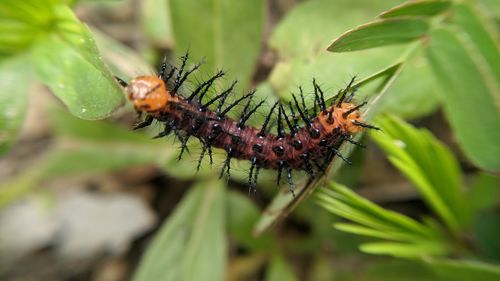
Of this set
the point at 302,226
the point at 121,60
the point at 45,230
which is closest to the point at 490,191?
the point at 302,226

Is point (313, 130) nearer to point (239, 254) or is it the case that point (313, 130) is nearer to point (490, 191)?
point (490, 191)

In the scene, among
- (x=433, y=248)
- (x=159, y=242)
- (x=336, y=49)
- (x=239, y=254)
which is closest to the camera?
(x=336, y=49)

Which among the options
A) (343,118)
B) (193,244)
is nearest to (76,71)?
(343,118)

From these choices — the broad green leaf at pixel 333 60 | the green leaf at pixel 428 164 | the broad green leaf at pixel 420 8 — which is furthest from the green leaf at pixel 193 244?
the broad green leaf at pixel 420 8

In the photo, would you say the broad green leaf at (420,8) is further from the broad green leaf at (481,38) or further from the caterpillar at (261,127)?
the caterpillar at (261,127)

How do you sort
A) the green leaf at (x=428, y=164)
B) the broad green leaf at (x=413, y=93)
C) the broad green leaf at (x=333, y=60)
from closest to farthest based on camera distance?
the green leaf at (x=428, y=164)
the broad green leaf at (x=333, y=60)
the broad green leaf at (x=413, y=93)

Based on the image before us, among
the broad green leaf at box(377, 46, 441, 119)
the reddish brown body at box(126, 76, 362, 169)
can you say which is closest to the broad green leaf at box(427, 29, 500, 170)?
the broad green leaf at box(377, 46, 441, 119)
